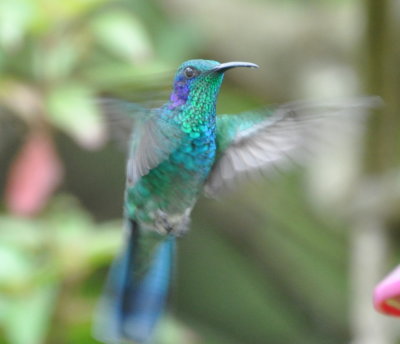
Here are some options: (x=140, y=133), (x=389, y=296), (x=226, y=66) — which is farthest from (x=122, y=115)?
(x=389, y=296)

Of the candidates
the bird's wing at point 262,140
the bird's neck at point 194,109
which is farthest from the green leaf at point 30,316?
the bird's neck at point 194,109

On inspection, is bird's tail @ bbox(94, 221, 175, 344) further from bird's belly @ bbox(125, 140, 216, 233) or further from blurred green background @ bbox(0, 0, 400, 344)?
blurred green background @ bbox(0, 0, 400, 344)

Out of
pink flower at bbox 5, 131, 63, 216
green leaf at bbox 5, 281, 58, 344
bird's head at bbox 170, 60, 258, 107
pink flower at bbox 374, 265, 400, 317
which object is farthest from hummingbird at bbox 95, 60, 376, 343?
pink flower at bbox 5, 131, 63, 216

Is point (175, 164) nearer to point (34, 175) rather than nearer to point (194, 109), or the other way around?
point (194, 109)

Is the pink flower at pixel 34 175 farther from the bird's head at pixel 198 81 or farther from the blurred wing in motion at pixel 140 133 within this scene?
the bird's head at pixel 198 81

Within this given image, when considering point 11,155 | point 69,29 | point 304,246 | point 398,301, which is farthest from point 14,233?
point 304,246

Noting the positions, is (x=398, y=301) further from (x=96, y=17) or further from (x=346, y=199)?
(x=346, y=199)
